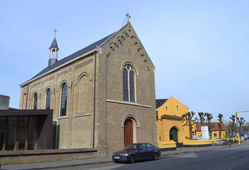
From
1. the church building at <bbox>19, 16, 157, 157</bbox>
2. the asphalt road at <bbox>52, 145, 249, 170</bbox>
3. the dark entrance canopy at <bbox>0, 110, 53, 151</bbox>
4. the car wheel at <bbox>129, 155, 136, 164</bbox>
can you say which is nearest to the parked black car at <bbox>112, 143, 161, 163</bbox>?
the car wheel at <bbox>129, 155, 136, 164</bbox>

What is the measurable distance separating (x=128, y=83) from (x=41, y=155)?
428 inches

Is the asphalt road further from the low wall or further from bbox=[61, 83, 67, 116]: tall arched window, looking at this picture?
bbox=[61, 83, 67, 116]: tall arched window

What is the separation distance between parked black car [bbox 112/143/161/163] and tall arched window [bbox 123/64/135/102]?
6.73m

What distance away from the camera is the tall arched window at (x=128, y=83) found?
70.8 ft

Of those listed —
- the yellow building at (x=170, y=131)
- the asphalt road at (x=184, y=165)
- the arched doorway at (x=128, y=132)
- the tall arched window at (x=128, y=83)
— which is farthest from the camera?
A: the yellow building at (x=170, y=131)

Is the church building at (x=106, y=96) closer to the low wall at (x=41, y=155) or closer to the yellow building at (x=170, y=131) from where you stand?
the low wall at (x=41, y=155)

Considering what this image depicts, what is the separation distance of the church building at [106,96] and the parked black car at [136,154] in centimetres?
337

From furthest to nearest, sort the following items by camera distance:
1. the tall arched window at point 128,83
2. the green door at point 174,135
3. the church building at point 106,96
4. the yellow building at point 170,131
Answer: the green door at point 174,135 → the yellow building at point 170,131 → the tall arched window at point 128,83 → the church building at point 106,96

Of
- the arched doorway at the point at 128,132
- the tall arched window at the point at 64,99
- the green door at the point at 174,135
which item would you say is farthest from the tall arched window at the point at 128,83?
the green door at the point at 174,135

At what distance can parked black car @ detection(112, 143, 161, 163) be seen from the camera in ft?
45.9

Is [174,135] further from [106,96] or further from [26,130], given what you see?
[26,130]

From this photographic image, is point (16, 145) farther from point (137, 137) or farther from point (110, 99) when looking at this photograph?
point (137, 137)

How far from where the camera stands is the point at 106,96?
19203 millimetres

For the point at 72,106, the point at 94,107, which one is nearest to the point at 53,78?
the point at 72,106
